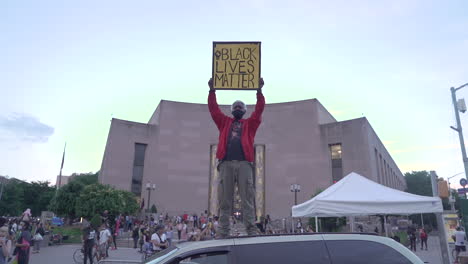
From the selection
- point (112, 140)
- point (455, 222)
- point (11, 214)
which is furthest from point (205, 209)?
point (11, 214)

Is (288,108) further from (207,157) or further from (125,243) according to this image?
(125,243)

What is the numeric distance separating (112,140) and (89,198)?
12341 mm

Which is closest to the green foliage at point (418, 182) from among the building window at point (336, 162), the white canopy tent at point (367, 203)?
the building window at point (336, 162)

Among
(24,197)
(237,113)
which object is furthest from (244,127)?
(24,197)

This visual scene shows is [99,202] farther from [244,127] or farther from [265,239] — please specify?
[265,239]

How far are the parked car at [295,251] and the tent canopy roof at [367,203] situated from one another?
599cm

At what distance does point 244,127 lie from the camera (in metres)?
5.73

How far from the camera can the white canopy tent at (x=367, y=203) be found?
9359 mm

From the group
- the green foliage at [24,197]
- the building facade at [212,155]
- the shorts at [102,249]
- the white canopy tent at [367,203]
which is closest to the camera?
the white canopy tent at [367,203]

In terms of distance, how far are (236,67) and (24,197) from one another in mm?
78882

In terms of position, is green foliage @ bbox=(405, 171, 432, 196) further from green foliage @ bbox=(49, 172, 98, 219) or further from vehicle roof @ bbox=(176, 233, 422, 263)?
vehicle roof @ bbox=(176, 233, 422, 263)

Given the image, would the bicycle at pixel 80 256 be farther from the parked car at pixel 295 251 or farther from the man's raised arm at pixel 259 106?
the parked car at pixel 295 251

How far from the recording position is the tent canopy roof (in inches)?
368

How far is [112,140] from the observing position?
42.4 m
